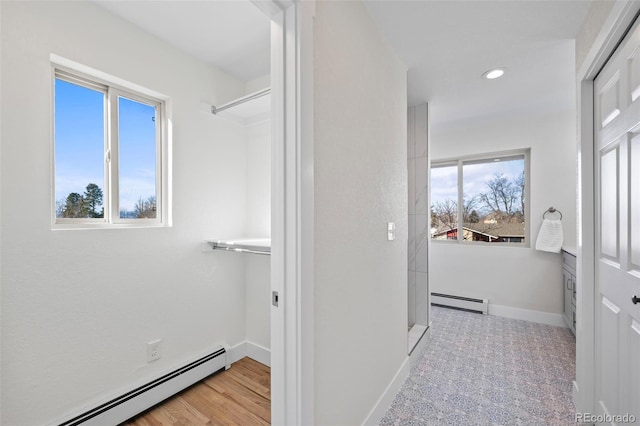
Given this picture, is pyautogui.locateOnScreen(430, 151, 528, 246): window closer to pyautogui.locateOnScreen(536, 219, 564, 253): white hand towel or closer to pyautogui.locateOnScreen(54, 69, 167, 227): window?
pyautogui.locateOnScreen(536, 219, 564, 253): white hand towel

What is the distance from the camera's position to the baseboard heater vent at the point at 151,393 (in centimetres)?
157

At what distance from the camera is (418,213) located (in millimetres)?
2941

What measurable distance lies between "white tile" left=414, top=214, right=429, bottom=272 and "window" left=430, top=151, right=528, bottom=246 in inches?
48.8

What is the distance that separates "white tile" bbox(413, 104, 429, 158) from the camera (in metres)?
2.89

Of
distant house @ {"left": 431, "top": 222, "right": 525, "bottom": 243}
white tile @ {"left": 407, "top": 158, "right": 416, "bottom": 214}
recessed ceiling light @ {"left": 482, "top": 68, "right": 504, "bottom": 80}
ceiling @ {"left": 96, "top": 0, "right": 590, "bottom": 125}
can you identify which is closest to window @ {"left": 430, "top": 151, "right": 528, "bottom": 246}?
distant house @ {"left": 431, "top": 222, "right": 525, "bottom": 243}

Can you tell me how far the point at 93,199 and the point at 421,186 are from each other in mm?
2632

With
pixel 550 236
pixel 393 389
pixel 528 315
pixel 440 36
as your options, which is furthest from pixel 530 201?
pixel 393 389

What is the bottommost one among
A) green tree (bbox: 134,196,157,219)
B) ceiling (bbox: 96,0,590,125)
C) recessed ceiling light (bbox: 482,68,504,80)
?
green tree (bbox: 134,196,157,219)

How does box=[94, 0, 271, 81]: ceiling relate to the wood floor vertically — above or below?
above

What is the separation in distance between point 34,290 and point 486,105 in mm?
3757

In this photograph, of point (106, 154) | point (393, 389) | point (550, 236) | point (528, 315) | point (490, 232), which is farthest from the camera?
point (490, 232)

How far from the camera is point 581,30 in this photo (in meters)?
1.74

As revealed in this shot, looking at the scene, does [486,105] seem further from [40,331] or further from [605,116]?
[40,331]

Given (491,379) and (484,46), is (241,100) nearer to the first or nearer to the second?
(484,46)
